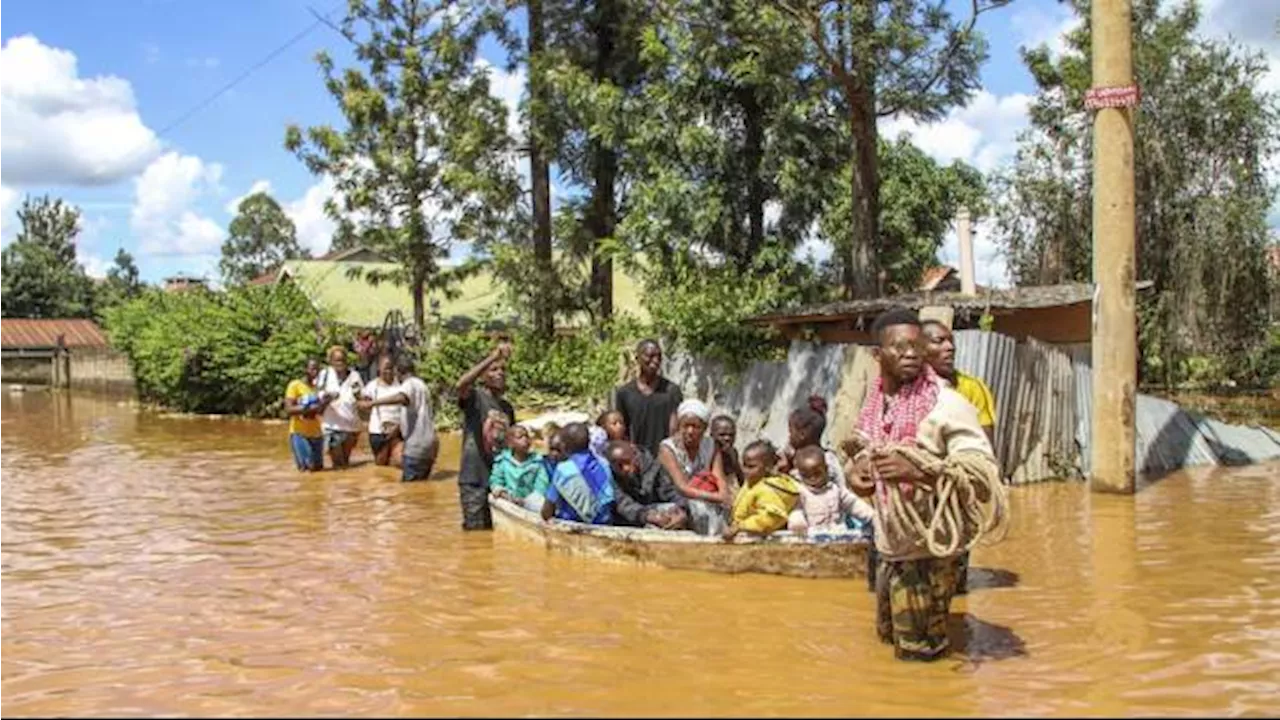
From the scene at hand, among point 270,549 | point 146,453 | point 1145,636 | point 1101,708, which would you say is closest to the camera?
point 1101,708

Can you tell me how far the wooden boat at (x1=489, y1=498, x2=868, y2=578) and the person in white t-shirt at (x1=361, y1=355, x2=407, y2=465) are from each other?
18.0 feet

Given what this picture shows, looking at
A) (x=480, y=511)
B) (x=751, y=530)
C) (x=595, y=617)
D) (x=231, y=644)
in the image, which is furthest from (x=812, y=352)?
(x=231, y=644)

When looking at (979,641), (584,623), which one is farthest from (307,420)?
(979,641)

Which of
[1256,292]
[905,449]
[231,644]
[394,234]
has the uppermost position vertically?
[394,234]

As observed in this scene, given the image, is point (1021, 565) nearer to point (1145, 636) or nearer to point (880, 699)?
point (1145, 636)

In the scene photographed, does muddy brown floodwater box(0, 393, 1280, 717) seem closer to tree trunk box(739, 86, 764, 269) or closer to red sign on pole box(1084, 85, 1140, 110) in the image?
red sign on pole box(1084, 85, 1140, 110)

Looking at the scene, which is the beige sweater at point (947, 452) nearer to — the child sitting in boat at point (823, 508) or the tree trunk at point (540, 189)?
the child sitting in boat at point (823, 508)

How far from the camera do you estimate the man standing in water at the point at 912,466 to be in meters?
5.16

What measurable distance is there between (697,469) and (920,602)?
140 inches

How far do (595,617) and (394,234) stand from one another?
2093 centimetres

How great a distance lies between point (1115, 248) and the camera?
1154 cm

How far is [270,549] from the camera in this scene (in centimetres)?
1023

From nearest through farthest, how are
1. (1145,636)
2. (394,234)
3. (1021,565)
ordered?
(1145,636)
(1021,565)
(394,234)

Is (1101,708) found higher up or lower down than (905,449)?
lower down
